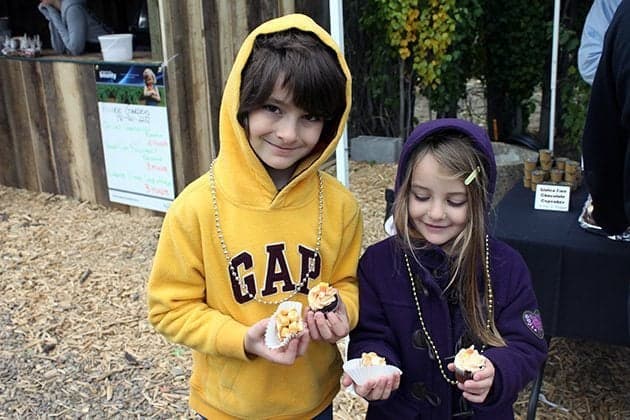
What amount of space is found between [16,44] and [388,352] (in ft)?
17.4

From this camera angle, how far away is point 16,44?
584 centimetres

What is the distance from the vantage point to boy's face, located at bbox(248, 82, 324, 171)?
1.53 m

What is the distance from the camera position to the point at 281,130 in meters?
1.53

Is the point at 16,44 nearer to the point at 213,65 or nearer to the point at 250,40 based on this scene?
the point at 213,65

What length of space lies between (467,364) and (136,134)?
4175 millimetres

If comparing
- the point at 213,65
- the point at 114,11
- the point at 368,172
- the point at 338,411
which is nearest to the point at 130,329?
the point at 338,411

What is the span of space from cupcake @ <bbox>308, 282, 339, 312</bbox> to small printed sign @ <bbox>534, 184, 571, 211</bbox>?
1.71 metres

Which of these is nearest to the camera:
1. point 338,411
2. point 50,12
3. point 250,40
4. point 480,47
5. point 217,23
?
point 250,40

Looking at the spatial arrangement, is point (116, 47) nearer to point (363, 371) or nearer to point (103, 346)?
point (103, 346)

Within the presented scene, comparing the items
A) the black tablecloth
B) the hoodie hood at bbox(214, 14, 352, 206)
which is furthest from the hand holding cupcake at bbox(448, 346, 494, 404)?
the black tablecloth

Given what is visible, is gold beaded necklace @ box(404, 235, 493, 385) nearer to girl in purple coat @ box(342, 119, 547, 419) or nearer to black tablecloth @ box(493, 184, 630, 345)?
girl in purple coat @ box(342, 119, 547, 419)

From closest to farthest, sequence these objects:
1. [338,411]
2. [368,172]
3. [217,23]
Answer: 1. [338,411]
2. [217,23]
3. [368,172]

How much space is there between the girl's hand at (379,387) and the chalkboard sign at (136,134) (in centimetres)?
377

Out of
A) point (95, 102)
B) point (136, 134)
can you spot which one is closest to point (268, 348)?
point (136, 134)
